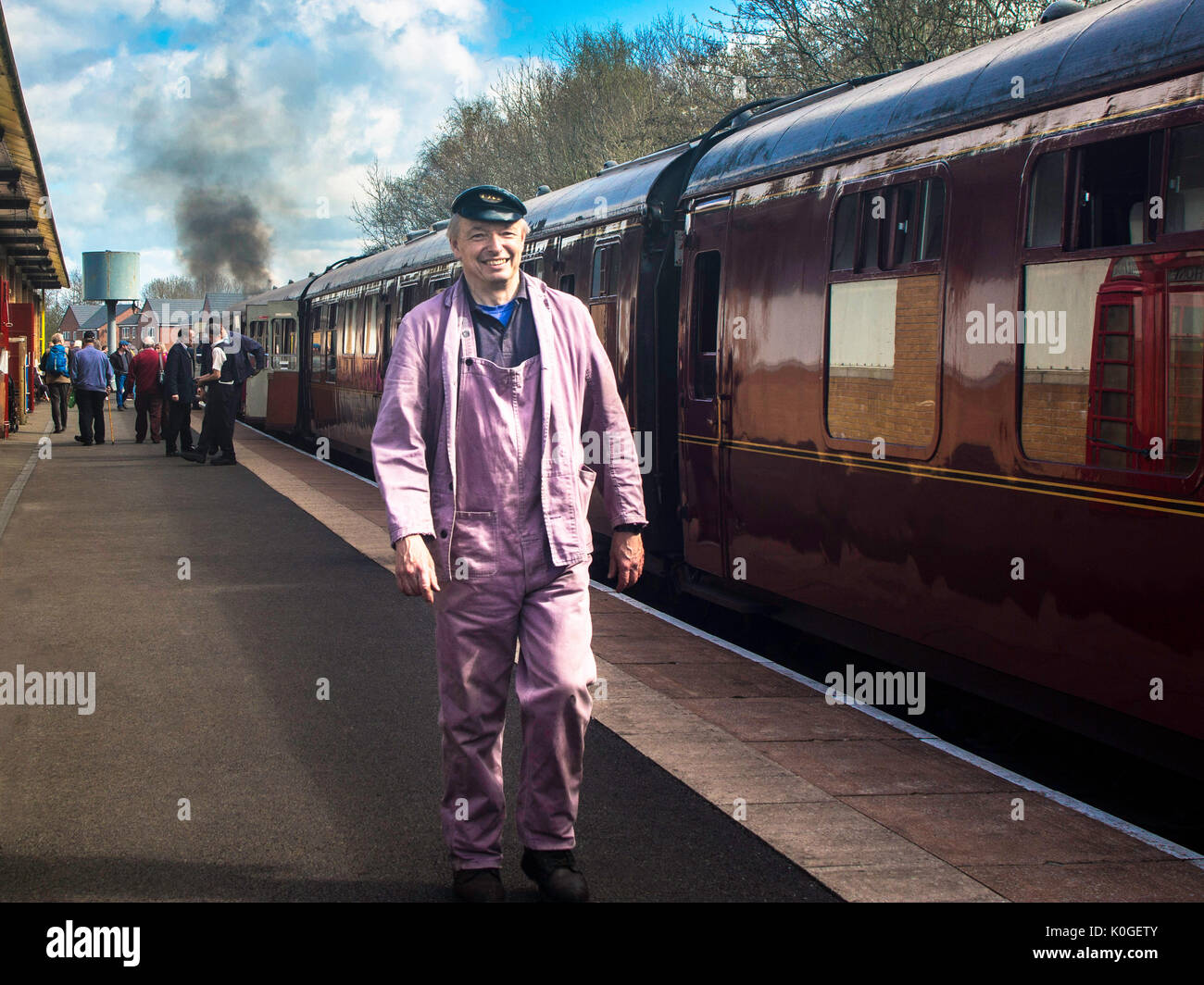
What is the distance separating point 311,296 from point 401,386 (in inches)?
929

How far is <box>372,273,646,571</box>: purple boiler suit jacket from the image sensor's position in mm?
3963

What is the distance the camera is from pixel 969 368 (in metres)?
5.98

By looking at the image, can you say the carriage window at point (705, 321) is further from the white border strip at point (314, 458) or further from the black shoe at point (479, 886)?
the white border strip at point (314, 458)

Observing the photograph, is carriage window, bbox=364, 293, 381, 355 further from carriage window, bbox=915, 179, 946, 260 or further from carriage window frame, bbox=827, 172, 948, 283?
carriage window, bbox=915, 179, 946, 260

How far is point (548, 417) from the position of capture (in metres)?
4.04

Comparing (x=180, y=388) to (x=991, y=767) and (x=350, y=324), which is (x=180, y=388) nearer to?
(x=350, y=324)

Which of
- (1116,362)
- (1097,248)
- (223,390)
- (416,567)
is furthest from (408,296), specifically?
(416,567)

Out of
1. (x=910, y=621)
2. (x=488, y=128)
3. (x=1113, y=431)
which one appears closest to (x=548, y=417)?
(x=1113, y=431)

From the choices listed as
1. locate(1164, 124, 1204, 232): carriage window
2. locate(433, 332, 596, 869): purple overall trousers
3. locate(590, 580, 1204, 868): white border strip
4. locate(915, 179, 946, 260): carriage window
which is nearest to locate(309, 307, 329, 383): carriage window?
locate(590, 580, 1204, 868): white border strip

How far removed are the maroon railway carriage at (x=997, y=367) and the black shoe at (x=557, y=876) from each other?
217 centimetres

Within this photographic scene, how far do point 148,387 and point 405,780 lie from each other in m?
20.8

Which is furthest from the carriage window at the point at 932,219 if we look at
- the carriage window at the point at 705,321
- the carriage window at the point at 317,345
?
the carriage window at the point at 317,345

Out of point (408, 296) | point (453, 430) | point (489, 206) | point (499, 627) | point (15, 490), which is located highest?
point (408, 296)
